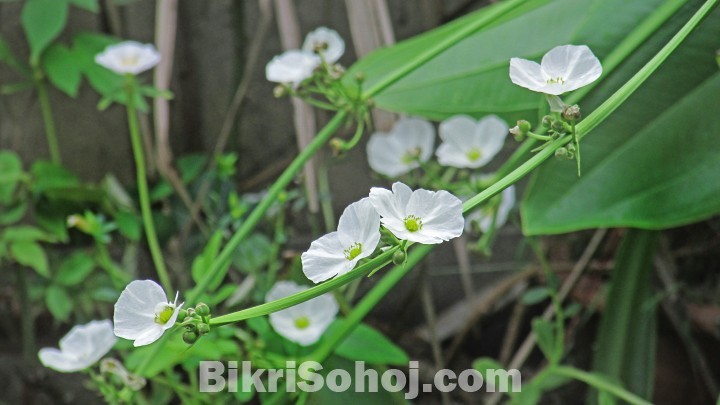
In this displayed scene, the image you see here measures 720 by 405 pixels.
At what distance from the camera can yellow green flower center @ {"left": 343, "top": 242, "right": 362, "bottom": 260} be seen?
1.27 ft

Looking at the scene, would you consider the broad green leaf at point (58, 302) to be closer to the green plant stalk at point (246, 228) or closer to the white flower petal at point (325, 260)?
the green plant stalk at point (246, 228)

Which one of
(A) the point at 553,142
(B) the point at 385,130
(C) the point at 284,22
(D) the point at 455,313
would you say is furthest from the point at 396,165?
(D) the point at 455,313

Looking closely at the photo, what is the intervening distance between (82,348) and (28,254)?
0.35 m

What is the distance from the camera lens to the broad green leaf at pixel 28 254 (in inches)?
36.1

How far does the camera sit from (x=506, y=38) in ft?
2.27

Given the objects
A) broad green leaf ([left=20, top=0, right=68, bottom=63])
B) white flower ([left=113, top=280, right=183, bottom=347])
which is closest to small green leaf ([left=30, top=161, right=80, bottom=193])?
broad green leaf ([left=20, top=0, right=68, bottom=63])

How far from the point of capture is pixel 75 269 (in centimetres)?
95

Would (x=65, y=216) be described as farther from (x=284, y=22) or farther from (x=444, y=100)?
(x=444, y=100)

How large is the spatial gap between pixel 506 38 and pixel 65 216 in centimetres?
55

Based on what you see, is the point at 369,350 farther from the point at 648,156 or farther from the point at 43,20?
the point at 43,20

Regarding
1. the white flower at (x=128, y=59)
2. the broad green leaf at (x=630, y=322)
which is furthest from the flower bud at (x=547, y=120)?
the white flower at (x=128, y=59)

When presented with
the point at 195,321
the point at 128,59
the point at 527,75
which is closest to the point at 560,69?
the point at 527,75

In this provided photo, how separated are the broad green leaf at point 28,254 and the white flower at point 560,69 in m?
0.65

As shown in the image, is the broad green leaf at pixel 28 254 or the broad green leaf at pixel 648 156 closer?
the broad green leaf at pixel 648 156
